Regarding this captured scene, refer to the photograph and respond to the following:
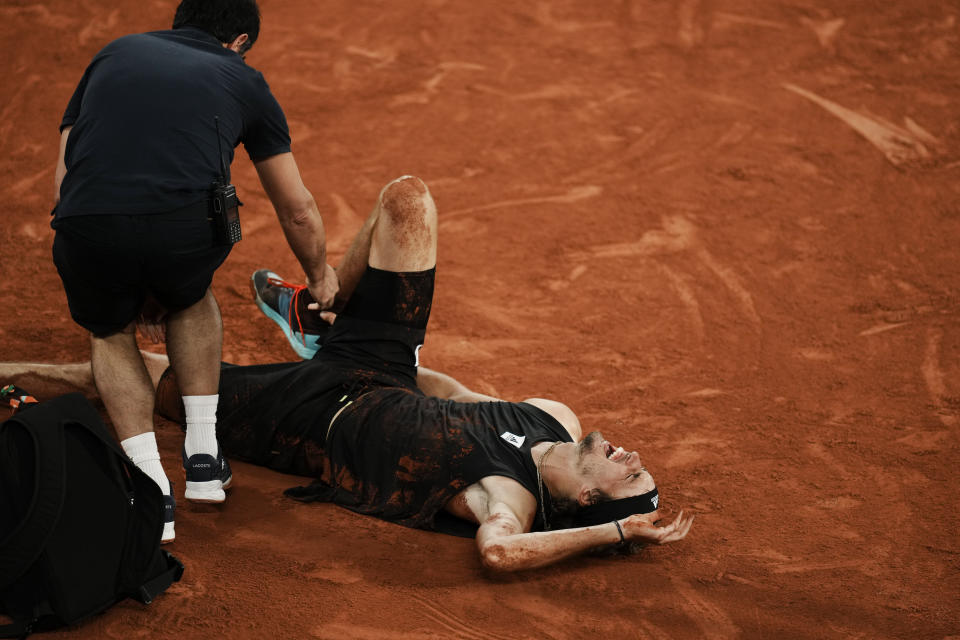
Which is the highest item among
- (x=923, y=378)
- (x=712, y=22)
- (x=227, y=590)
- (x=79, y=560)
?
(x=712, y=22)

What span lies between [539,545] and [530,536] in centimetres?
4

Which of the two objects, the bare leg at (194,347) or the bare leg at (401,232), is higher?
the bare leg at (401,232)

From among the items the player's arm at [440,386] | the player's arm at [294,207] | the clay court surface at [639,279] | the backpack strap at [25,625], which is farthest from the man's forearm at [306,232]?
the backpack strap at [25,625]

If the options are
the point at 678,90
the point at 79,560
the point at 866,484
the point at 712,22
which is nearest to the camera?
the point at 79,560

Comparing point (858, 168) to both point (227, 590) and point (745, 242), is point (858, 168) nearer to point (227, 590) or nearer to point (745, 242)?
point (745, 242)

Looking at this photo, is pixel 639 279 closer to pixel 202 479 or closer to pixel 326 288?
pixel 326 288

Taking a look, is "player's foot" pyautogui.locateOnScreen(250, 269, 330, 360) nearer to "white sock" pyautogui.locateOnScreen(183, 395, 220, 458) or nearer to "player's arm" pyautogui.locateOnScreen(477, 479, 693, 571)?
"white sock" pyautogui.locateOnScreen(183, 395, 220, 458)

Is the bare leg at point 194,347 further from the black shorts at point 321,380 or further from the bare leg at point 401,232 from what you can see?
the bare leg at point 401,232

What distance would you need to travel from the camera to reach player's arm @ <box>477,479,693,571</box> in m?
2.95

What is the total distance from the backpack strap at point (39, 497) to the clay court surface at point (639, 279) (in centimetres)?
32

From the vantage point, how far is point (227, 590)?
2.87 m

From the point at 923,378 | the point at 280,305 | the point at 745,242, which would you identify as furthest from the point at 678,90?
the point at 280,305

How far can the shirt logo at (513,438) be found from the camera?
3391mm

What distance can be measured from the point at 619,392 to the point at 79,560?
2.55 m
